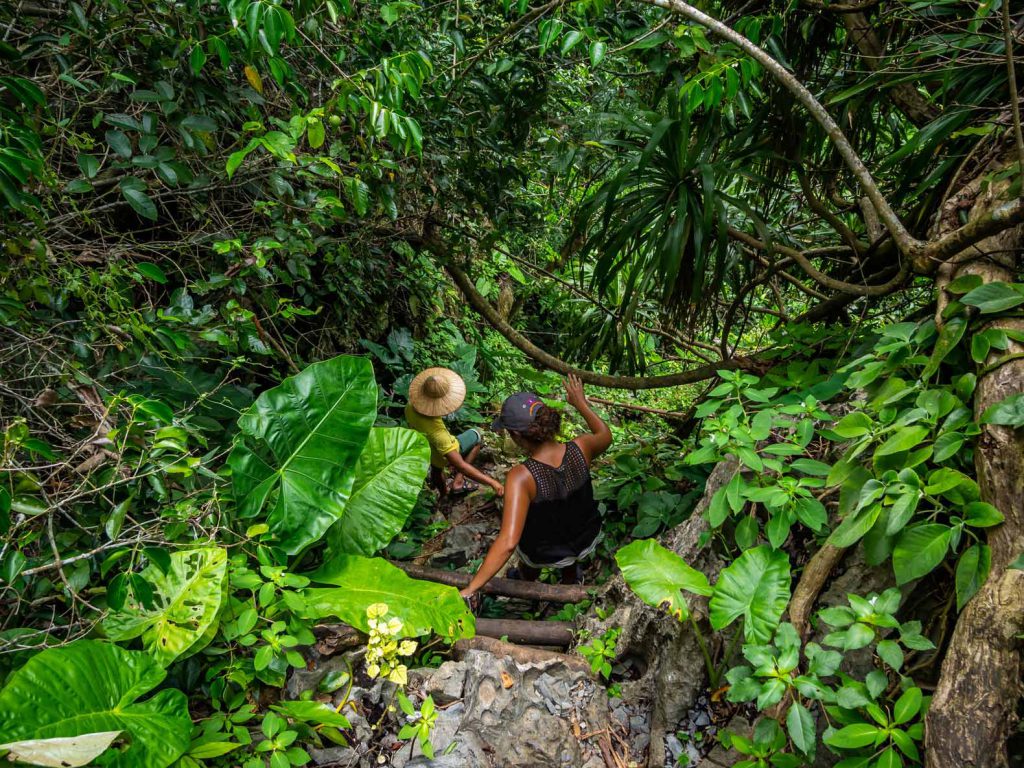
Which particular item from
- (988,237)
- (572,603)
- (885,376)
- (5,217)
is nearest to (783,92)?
(988,237)

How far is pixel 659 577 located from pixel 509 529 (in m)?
1.07

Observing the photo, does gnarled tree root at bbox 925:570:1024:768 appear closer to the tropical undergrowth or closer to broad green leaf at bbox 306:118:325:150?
the tropical undergrowth

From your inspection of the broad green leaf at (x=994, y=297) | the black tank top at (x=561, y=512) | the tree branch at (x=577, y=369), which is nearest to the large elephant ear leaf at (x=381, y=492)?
the black tank top at (x=561, y=512)

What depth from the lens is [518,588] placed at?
9.52 ft

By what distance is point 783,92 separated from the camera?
292 cm

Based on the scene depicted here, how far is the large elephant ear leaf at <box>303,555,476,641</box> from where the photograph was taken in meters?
1.76

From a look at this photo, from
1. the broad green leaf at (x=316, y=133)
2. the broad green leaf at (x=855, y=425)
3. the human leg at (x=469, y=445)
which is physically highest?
the broad green leaf at (x=316, y=133)

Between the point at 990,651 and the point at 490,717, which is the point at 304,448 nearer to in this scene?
the point at 490,717

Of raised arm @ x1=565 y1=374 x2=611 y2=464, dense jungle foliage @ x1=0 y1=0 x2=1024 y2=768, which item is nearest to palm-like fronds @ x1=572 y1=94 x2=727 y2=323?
dense jungle foliage @ x1=0 y1=0 x2=1024 y2=768

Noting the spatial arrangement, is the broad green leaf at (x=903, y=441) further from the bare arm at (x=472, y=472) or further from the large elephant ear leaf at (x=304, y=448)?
the bare arm at (x=472, y=472)

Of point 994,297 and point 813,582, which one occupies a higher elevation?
point 994,297

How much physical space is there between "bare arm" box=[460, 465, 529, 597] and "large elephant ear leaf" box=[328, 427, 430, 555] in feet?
1.37

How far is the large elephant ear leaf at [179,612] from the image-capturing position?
1520 millimetres

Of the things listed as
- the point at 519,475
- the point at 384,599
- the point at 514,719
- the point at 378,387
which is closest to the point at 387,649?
the point at 384,599
